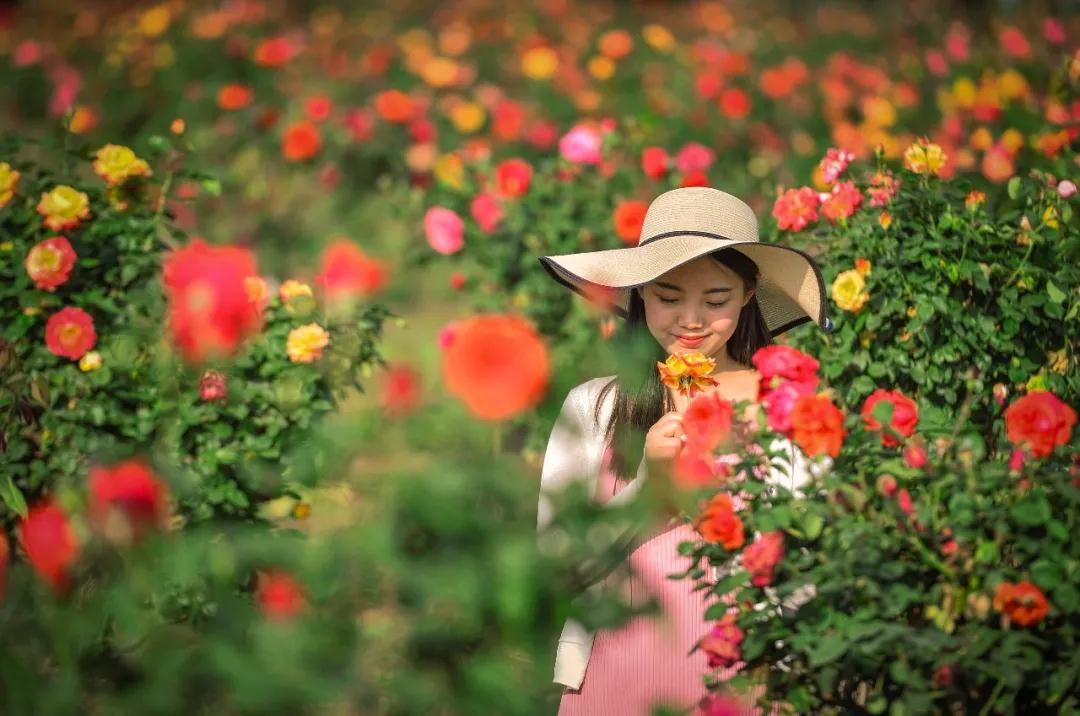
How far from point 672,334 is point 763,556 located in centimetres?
76

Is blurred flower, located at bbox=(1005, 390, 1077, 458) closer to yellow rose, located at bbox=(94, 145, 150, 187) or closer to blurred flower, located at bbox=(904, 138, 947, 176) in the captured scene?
blurred flower, located at bbox=(904, 138, 947, 176)

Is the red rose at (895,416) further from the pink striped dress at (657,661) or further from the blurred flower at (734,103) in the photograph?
the blurred flower at (734,103)

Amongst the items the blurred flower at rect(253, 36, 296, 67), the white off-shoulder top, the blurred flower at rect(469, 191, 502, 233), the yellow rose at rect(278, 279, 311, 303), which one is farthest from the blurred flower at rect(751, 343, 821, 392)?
the blurred flower at rect(253, 36, 296, 67)

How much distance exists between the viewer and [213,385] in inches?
107

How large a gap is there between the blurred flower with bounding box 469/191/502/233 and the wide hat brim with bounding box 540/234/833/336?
5.10ft

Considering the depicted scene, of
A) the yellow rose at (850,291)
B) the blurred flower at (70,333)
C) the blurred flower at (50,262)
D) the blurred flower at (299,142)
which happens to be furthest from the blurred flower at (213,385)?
the blurred flower at (299,142)

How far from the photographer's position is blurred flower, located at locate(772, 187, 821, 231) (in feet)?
9.24

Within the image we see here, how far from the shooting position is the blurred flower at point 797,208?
2.82m

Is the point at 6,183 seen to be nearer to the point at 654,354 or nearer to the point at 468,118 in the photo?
the point at 654,354

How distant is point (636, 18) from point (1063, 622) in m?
9.96

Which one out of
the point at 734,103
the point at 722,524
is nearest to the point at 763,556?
the point at 722,524

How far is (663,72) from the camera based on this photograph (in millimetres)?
7168

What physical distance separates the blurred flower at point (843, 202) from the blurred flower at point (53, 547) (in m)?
1.96

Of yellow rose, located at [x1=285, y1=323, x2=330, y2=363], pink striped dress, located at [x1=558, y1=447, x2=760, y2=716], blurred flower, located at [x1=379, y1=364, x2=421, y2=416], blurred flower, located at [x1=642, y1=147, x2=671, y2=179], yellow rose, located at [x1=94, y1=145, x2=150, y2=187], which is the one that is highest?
blurred flower, located at [x1=379, y1=364, x2=421, y2=416]
